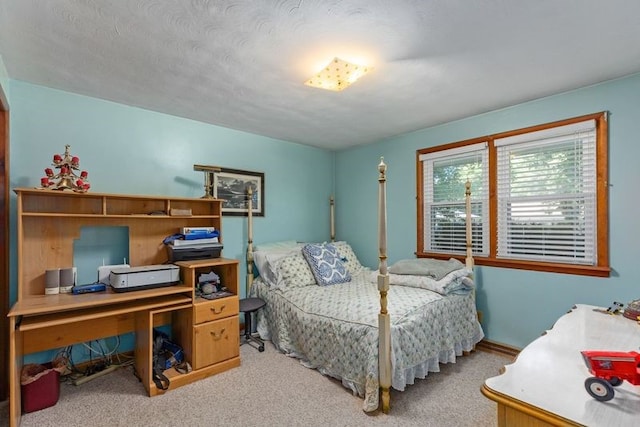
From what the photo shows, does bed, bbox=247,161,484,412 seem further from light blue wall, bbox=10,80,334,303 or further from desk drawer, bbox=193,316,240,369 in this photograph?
light blue wall, bbox=10,80,334,303

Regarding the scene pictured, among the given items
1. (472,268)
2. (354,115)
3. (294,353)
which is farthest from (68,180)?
(472,268)

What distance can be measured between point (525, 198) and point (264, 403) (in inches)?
109

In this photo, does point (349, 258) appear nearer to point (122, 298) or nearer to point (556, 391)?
point (122, 298)

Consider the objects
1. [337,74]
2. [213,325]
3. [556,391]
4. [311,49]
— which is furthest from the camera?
[213,325]

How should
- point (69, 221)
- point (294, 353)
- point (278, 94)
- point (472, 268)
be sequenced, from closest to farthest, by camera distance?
point (69, 221) → point (278, 94) → point (294, 353) → point (472, 268)

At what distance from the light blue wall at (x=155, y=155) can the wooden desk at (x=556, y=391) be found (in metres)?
2.86

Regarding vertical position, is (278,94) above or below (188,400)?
above

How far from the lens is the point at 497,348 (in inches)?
112

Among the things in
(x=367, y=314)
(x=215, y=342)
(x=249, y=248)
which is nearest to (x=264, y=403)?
(x=215, y=342)

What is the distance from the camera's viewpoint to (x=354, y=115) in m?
3.01

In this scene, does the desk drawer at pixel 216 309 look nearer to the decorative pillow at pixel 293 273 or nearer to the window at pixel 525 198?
the decorative pillow at pixel 293 273

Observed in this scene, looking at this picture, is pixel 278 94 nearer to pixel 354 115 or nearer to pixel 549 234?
pixel 354 115

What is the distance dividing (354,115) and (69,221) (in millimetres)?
2648

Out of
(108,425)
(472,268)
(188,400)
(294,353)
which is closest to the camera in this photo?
(108,425)
